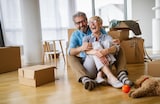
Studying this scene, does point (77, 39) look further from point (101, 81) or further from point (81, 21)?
point (101, 81)

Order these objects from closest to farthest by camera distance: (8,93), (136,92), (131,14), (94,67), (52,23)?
(136,92) → (8,93) → (94,67) → (52,23) → (131,14)

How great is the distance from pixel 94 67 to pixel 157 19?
4.03 metres

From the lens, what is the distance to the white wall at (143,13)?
675cm

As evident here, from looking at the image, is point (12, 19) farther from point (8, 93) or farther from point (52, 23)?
point (8, 93)

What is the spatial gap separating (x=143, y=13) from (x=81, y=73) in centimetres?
524

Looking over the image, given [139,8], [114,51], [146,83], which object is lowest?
[146,83]

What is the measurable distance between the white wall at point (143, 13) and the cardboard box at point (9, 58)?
14.7 feet

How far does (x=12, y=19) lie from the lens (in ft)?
16.6

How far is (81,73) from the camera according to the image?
226 cm

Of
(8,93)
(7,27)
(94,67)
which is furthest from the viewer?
(7,27)

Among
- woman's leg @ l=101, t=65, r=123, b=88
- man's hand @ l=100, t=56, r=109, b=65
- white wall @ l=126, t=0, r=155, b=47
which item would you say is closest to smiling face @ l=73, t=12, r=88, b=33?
man's hand @ l=100, t=56, r=109, b=65

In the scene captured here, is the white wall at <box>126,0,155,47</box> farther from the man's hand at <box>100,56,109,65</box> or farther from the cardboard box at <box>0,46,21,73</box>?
the man's hand at <box>100,56,109,65</box>

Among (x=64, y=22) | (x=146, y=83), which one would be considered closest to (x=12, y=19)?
(x=64, y=22)

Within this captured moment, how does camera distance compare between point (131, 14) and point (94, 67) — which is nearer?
point (94, 67)
